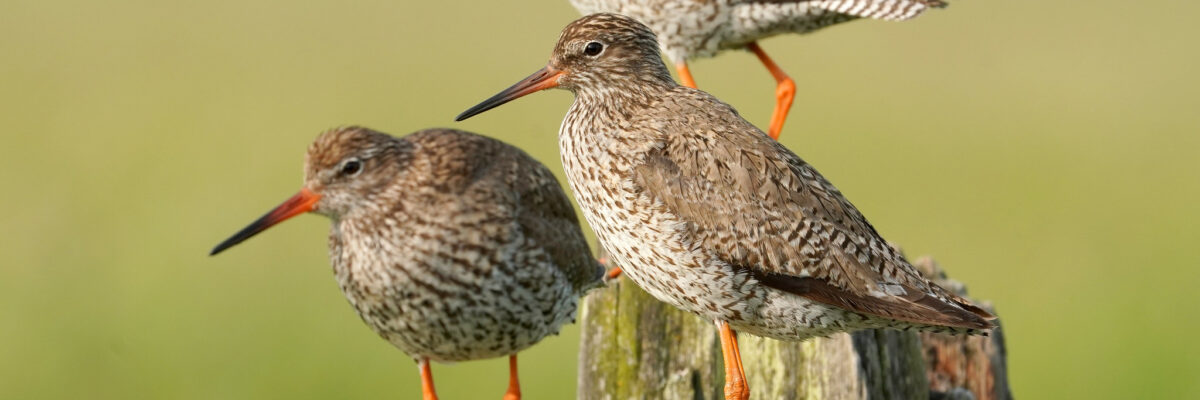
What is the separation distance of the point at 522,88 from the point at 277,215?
1165mm

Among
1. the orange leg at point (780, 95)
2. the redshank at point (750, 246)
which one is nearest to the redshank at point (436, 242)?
the redshank at point (750, 246)

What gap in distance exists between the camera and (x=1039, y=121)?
16891 mm

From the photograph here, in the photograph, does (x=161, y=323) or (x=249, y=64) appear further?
(x=249, y=64)

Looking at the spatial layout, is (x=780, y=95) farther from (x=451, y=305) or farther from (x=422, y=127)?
(x=422, y=127)

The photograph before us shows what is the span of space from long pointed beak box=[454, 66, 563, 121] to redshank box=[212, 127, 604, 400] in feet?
1.85

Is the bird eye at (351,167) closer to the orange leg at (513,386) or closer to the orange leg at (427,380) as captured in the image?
the orange leg at (427,380)

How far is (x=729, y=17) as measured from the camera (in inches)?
358

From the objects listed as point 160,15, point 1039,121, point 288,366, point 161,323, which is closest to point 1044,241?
point 1039,121

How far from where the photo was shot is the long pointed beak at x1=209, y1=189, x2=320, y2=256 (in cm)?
624

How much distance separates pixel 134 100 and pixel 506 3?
694 cm

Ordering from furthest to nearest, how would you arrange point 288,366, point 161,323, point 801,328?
point 161,323 → point 288,366 → point 801,328

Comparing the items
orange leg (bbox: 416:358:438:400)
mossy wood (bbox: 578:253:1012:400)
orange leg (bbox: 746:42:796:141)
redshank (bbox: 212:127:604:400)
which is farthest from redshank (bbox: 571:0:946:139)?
mossy wood (bbox: 578:253:1012:400)

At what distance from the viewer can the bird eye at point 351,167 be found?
22.3ft

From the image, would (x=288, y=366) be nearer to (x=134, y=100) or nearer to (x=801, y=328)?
(x=801, y=328)
